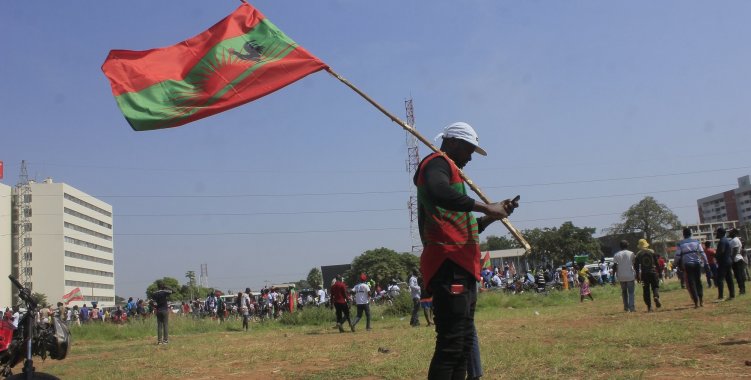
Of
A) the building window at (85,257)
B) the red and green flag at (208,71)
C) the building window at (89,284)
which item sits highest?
the building window at (85,257)

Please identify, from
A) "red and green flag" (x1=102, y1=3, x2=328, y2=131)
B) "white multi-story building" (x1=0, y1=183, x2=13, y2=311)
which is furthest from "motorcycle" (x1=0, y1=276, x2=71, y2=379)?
"white multi-story building" (x1=0, y1=183, x2=13, y2=311)

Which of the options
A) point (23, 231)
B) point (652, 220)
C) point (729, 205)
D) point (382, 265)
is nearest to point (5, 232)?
point (23, 231)

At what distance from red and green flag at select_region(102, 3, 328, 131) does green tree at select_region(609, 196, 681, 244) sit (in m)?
85.0

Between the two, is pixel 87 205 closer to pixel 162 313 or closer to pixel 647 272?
pixel 162 313

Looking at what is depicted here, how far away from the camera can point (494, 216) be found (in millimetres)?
3953

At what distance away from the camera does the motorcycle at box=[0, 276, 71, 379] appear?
4.81 meters

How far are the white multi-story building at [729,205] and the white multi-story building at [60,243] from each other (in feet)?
431

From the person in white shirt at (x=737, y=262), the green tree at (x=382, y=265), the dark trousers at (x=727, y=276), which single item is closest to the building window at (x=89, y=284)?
the green tree at (x=382, y=265)

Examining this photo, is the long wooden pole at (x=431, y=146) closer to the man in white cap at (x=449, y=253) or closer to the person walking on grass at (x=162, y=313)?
the man in white cap at (x=449, y=253)

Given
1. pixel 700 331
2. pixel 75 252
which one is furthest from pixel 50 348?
pixel 75 252

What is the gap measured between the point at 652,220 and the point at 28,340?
291 feet

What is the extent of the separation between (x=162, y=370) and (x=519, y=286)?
24.2 meters

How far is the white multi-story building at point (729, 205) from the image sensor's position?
150m

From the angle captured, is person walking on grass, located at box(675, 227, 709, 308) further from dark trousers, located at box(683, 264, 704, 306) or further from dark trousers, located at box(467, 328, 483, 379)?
dark trousers, located at box(467, 328, 483, 379)
